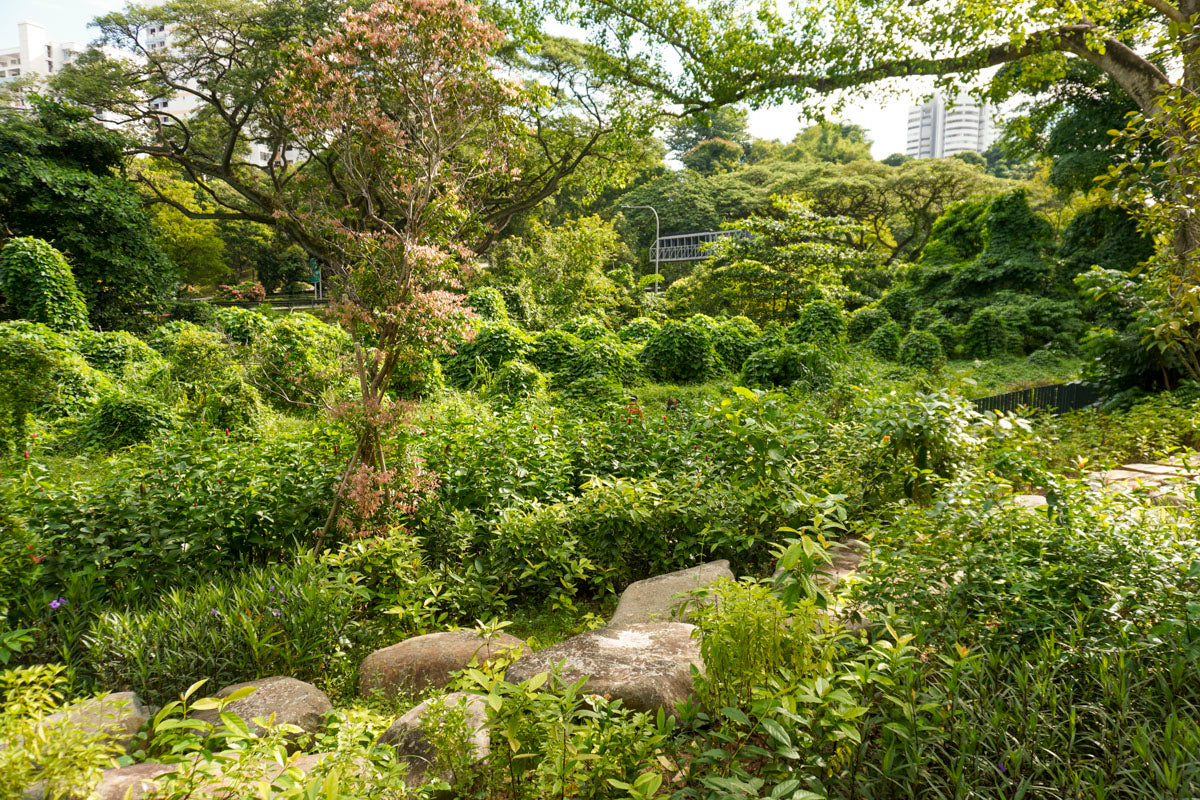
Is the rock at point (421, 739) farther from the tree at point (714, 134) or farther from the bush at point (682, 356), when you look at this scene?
the tree at point (714, 134)

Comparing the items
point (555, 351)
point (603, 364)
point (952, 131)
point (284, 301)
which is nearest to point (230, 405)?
point (555, 351)

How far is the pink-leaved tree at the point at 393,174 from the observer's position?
14.1 ft

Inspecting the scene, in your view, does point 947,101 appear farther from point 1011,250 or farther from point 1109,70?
point 1011,250

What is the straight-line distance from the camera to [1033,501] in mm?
4160

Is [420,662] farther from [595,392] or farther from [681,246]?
[681,246]

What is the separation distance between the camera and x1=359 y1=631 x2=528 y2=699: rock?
307cm

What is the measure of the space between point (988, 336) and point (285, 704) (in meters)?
17.1

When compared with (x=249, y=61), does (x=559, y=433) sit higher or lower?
lower

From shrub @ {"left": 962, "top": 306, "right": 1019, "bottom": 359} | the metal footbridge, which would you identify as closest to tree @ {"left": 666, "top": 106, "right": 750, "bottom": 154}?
the metal footbridge

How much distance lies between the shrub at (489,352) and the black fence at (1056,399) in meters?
7.20

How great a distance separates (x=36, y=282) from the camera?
11.5 metres

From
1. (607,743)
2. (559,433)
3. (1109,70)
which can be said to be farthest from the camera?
(1109,70)

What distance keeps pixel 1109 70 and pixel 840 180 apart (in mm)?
18060

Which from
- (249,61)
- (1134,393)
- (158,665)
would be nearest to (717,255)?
(1134,393)
